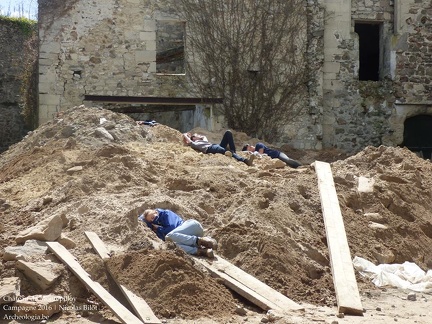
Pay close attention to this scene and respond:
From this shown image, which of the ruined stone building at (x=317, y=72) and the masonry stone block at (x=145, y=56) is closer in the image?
the ruined stone building at (x=317, y=72)

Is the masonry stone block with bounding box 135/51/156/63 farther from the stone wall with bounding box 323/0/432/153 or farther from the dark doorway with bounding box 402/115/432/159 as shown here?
the dark doorway with bounding box 402/115/432/159

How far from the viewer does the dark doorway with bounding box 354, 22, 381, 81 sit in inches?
856

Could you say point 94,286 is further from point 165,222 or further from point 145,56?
point 145,56

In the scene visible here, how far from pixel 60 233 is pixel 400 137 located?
1238 centimetres

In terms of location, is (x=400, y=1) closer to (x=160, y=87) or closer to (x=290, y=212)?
(x=160, y=87)

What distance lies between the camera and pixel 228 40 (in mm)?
19156

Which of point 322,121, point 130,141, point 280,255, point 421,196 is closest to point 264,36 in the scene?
point 322,121

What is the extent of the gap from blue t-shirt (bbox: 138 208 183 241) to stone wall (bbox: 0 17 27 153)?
15024mm

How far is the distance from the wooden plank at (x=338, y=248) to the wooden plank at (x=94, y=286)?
2255mm

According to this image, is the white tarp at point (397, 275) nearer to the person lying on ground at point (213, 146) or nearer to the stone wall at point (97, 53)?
the person lying on ground at point (213, 146)

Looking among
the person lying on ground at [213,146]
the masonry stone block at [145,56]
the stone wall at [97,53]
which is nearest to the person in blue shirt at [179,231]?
the person lying on ground at [213,146]

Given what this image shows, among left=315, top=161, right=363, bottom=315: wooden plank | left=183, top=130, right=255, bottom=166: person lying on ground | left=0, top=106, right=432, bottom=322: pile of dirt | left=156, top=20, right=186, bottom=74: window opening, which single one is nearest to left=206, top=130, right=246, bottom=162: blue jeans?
left=183, top=130, right=255, bottom=166: person lying on ground

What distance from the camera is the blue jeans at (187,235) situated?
9.09 meters

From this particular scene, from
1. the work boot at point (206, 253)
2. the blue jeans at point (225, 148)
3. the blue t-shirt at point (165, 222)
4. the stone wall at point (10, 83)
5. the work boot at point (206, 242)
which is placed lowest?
the work boot at point (206, 253)
